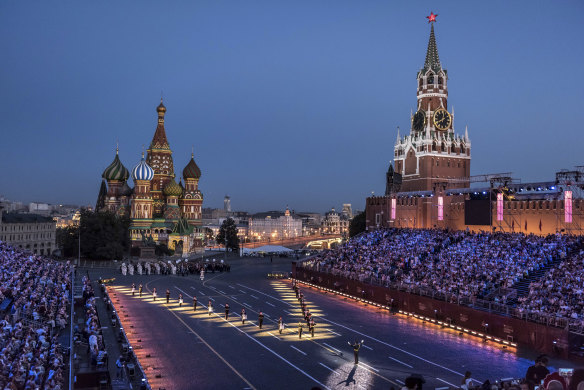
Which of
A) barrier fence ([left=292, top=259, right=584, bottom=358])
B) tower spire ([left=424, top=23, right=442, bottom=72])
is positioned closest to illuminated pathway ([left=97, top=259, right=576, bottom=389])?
barrier fence ([left=292, top=259, right=584, bottom=358])

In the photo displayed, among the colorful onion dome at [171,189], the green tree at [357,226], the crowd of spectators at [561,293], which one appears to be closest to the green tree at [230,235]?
the colorful onion dome at [171,189]

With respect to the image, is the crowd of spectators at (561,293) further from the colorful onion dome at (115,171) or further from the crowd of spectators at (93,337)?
the colorful onion dome at (115,171)

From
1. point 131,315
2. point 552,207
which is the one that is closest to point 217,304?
point 131,315

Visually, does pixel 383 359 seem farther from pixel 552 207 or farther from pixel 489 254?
pixel 552 207

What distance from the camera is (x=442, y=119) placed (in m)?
79.1

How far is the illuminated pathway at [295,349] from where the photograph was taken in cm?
2262

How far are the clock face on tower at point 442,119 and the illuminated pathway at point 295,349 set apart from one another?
1676 inches

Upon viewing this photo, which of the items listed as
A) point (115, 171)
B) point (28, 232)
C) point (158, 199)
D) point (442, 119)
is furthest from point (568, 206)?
point (28, 232)

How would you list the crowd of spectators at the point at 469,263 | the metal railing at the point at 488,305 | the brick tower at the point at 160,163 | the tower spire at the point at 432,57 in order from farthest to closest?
the brick tower at the point at 160,163, the tower spire at the point at 432,57, the crowd of spectators at the point at 469,263, the metal railing at the point at 488,305

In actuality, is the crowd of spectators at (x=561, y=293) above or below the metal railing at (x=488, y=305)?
above

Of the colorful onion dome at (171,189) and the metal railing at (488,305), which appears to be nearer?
the metal railing at (488,305)

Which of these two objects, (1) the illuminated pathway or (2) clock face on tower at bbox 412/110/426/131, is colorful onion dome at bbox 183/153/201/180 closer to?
(2) clock face on tower at bbox 412/110/426/131

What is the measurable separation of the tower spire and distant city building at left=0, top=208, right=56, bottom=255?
7077 cm

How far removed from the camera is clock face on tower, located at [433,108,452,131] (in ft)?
257
